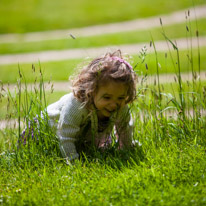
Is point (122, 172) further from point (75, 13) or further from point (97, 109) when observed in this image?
point (75, 13)

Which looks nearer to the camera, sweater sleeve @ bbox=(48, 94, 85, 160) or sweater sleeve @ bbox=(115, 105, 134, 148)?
sweater sleeve @ bbox=(48, 94, 85, 160)

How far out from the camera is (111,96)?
11.1 ft

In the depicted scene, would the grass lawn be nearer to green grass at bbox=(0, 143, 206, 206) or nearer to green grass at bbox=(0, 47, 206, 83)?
green grass at bbox=(0, 143, 206, 206)

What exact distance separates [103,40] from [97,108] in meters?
7.82

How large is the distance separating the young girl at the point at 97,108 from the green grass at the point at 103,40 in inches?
285

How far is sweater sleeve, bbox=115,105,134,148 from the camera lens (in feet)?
11.8

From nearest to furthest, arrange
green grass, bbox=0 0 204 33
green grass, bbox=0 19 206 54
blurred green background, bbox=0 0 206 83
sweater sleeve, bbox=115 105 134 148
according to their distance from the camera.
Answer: sweater sleeve, bbox=115 105 134 148 → blurred green background, bbox=0 0 206 83 → green grass, bbox=0 19 206 54 → green grass, bbox=0 0 204 33

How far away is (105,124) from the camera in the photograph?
12.0 ft

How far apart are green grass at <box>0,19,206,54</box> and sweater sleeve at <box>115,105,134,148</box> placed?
7229 millimetres

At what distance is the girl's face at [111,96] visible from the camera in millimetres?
3346

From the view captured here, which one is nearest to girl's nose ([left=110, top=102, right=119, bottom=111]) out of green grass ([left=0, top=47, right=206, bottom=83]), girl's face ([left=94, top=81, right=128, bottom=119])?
girl's face ([left=94, top=81, right=128, bottom=119])

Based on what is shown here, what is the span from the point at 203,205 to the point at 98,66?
1.35m

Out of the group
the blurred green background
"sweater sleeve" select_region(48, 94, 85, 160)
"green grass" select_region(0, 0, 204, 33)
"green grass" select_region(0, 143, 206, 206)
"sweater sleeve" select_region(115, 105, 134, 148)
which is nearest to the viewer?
"green grass" select_region(0, 143, 206, 206)

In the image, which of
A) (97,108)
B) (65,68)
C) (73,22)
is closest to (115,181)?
(97,108)
